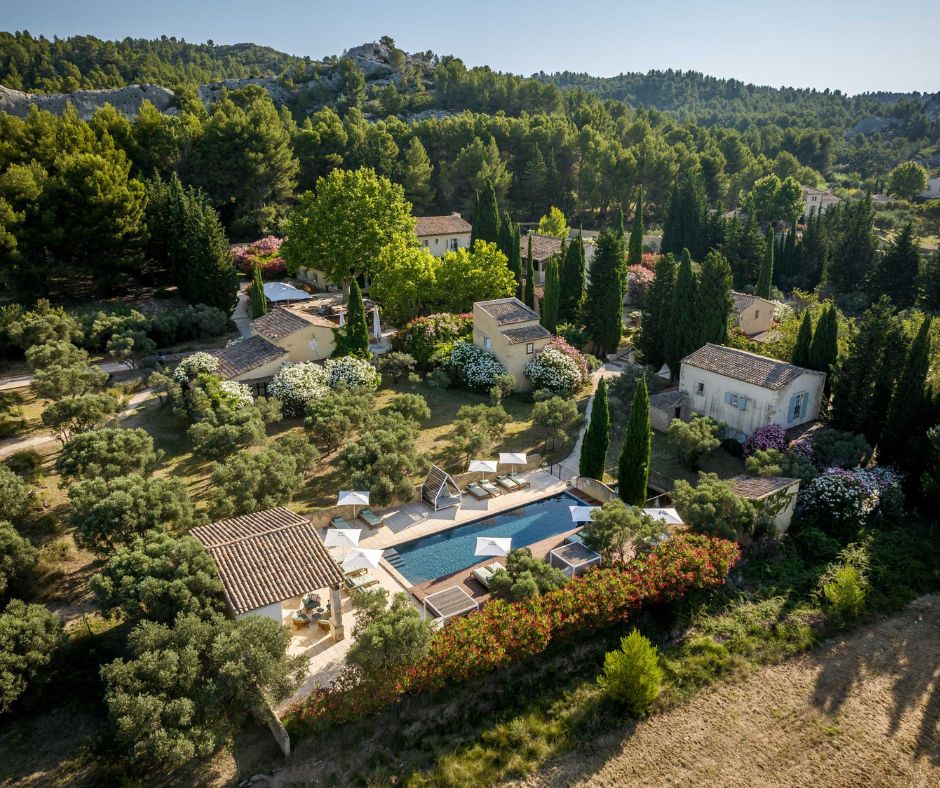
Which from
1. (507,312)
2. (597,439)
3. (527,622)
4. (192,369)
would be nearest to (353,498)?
(527,622)

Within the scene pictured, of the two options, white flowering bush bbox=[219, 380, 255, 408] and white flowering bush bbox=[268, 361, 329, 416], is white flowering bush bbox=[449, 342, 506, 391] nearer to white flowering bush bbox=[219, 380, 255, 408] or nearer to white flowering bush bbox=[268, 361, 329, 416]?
white flowering bush bbox=[268, 361, 329, 416]

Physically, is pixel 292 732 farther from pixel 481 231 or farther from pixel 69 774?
pixel 481 231

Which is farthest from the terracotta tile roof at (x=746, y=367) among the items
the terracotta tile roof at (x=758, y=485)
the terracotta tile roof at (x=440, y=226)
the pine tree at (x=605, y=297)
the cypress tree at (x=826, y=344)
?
the terracotta tile roof at (x=440, y=226)

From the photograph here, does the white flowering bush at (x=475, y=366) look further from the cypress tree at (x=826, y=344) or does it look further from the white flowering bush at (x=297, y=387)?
the cypress tree at (x=826, y=344)

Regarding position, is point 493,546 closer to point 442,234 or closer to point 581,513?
point 581,513

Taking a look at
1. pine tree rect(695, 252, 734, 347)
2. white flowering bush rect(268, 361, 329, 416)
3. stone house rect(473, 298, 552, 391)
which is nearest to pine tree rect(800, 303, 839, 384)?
pine tree rect(695, 252, 734, 347)
